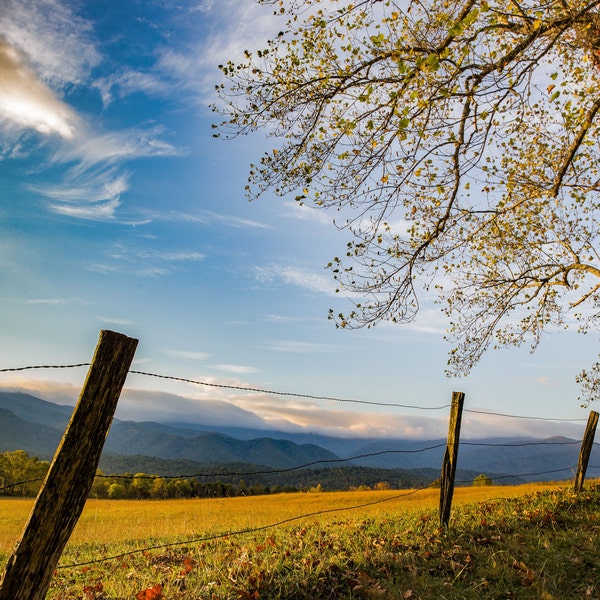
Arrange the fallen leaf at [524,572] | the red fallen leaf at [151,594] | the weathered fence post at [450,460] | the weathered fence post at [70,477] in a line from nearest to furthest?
the weathered fence post at [70,477]
the red fallen leaf at [151,594]
the fallen leaf at [524,572]
the weathered fence post at [450,460]

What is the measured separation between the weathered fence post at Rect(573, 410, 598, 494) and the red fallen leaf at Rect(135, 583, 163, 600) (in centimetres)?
1294

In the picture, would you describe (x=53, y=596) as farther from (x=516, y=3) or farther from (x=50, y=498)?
(x=516, y=3)

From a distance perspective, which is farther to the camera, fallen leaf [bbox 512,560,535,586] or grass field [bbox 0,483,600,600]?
fallen leaf [bbox 512,560,535,586]

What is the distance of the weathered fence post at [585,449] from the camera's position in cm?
1415

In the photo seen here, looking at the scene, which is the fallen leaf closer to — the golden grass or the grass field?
the grass field

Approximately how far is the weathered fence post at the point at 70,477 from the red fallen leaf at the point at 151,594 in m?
1.58

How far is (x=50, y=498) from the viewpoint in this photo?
4.39 m

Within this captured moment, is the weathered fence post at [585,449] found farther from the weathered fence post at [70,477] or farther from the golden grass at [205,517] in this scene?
the weathered fence post at [70,477]

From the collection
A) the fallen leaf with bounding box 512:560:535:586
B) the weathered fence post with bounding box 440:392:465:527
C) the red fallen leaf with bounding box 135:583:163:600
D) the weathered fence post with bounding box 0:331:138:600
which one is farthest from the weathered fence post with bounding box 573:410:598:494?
the weathered fence post with bounding box 0:331:138:600


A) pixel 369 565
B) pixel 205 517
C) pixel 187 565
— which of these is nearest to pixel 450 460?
pixel 369 565

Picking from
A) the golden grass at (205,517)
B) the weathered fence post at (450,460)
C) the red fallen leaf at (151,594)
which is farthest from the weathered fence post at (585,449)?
the red fallen leaf at (151,594)

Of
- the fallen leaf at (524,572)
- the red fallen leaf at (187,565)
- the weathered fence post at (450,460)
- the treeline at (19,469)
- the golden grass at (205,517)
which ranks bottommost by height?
the treeline at (19,469)

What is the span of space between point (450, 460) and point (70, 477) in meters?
7.86

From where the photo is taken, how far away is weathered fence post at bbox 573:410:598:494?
14.1 meters
